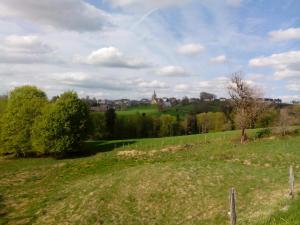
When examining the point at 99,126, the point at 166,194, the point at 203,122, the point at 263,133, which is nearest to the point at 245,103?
the point at 263,133

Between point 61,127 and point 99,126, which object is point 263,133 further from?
point 99,126

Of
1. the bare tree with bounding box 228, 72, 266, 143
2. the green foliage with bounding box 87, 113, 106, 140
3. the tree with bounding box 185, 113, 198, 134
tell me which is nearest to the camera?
the bare tree with bounding box 228, 72, 266, 143

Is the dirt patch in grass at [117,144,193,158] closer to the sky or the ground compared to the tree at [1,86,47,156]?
closer to the ground

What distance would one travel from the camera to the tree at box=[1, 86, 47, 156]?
6269 cm

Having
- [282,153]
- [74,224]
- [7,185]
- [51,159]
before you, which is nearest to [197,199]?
[74,224]

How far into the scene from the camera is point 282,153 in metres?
41.1

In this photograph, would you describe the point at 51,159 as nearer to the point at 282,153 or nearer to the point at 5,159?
the point at 5,159

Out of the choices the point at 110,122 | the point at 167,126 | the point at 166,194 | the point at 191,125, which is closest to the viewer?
the point at 166,194

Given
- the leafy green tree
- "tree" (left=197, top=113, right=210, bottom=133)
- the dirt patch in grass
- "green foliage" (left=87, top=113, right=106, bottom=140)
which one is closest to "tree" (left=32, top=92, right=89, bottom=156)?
the dirt patch in grass

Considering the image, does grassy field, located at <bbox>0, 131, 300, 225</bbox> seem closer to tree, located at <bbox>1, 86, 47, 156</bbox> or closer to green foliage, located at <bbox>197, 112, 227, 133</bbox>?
tree, located at <bbox>1, 86, 47, 156</bbox>

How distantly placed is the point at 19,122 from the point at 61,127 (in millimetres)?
9682

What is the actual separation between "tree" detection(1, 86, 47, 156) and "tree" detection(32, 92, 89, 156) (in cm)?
218

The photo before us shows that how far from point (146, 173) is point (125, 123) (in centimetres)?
8865

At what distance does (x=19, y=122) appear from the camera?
210 feet
